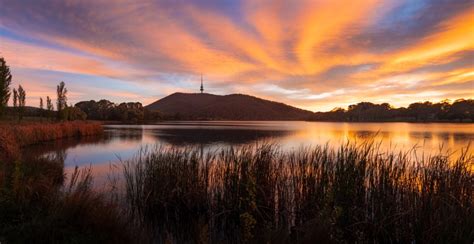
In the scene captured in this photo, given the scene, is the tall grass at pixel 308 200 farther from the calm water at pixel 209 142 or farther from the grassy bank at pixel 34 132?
the grassy bank at pixel 34 132

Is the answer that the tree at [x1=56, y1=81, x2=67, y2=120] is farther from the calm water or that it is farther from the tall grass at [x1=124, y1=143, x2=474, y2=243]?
the tall grass at [x1=124, y1=143, x2=474, y2=243]

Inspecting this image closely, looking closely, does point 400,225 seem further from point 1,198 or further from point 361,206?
point 1,198

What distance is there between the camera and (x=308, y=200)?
304 inches

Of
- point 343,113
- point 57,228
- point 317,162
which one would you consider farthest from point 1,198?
point 343,113

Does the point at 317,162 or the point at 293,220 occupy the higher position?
the point at 317,162

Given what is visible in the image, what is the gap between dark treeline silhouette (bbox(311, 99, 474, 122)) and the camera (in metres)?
104

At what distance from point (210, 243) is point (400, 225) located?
14.2ft

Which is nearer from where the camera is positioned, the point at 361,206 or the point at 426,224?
the point at 426,224

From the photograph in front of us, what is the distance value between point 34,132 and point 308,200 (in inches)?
1163

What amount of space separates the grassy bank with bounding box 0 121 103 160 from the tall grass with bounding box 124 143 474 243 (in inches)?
343

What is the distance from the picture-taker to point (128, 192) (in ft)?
30.8

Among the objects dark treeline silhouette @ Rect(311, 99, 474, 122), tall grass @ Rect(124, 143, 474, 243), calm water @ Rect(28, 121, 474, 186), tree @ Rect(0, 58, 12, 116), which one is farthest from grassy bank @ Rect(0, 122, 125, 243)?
dark treeline silhouette @ Rect(311, 99, 474, 122)

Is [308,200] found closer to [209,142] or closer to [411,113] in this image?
[209,142]

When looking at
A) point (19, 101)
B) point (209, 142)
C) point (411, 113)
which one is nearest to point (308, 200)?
point (209, 142)
